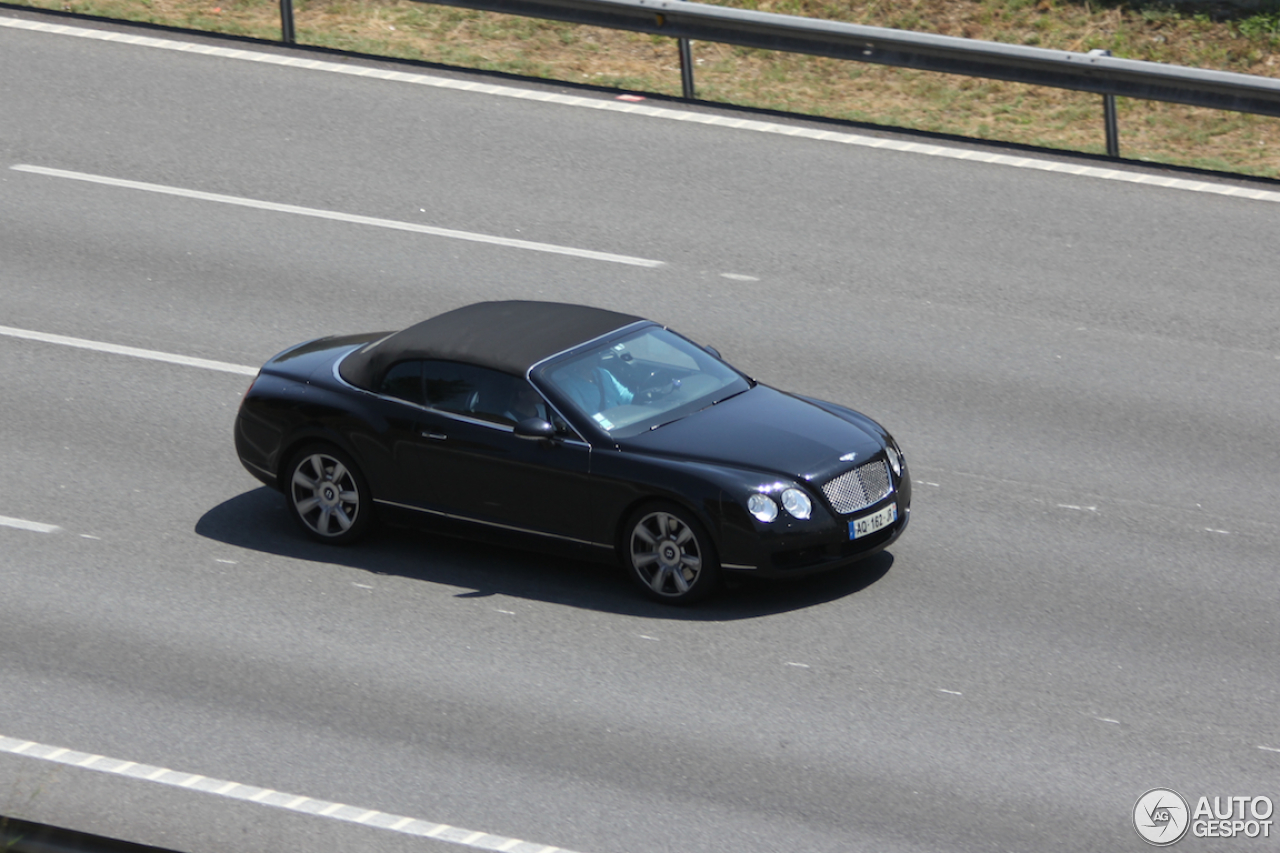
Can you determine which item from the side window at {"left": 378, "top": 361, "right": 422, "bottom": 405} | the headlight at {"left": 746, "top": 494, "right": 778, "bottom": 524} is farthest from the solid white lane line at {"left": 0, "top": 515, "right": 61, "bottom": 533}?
the headlight at {"left": 746, "top": 494, "right": 778, "bottom": 524}

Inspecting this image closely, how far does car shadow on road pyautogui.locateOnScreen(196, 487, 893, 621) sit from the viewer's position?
379 inches

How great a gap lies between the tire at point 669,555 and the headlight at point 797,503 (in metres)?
0.46

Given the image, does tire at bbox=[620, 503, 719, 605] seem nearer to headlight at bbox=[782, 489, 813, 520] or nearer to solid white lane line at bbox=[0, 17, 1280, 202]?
headlight at bbox=[782, 489, 813, 520]

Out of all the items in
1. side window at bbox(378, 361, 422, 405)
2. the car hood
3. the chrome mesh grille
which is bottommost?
the chrome mesh grille

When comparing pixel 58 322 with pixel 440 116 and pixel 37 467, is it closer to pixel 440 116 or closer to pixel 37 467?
pixel 37 467

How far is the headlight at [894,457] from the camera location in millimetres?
9852

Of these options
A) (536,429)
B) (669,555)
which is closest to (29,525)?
(536,429)

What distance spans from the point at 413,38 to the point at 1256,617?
12579mm

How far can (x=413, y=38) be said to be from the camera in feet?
62.7

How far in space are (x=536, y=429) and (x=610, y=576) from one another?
1.02 m

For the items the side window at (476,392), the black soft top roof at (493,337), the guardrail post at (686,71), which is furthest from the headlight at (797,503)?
the guardrail post at (686,71)

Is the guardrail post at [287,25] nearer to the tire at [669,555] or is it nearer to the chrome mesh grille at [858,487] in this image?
the tire at [669,555]

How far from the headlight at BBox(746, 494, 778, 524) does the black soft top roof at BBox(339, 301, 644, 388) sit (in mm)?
1595

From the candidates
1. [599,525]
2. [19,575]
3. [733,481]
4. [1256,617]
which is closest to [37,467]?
[19,575]
